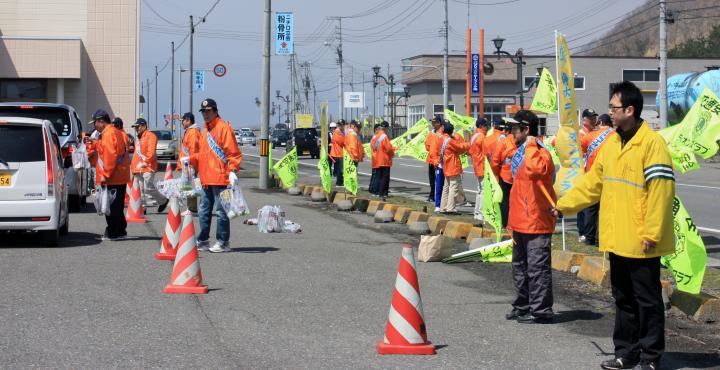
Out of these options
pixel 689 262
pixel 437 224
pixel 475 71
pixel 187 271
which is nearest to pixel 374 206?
pixel 437 224

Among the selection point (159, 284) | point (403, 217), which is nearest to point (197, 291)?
point (159, 284)

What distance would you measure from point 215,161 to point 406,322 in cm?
606

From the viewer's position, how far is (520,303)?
9.00 meters

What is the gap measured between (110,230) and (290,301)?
570cm

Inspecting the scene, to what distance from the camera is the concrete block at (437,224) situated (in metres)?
16.2

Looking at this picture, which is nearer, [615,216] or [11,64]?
[615,216]

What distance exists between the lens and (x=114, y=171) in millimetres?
14422

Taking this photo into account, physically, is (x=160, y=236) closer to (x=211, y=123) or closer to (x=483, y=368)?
(x=211, y=123)

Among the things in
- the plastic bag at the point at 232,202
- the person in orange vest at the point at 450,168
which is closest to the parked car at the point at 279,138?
the person in orange vest at the point at 450,168

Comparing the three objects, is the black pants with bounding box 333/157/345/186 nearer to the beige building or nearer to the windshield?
the windshield

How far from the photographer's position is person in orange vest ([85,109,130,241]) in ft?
47.0

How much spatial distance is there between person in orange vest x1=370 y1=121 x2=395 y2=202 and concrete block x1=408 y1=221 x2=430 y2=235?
6.40m

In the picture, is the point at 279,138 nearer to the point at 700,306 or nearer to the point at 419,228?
the point at 419,228

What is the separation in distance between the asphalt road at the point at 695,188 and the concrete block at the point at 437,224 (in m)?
2.43
